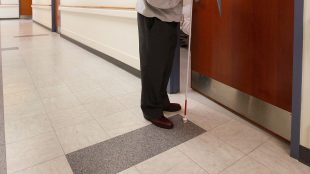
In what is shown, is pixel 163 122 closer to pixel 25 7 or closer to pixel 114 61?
pixel 114 61

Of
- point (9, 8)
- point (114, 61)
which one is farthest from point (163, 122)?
point (9, 8)

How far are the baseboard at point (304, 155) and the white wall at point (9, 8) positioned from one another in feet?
43.2

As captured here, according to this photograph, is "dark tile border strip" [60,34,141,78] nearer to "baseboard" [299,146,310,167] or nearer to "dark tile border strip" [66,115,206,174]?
"dark tile border strip" [66,115,206,174]

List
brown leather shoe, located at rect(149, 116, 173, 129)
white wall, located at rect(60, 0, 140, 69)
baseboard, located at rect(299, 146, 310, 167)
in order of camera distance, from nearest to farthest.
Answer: baseboard, located at rect(299, 146, 310, 167)
brown leather shoe, located at rect(149, 116, 173, 129)
white wall, located at rect(60, 0, 140, 69)

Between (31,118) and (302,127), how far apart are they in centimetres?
175

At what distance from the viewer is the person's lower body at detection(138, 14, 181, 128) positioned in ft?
4.96

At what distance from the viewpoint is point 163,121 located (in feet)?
5.40

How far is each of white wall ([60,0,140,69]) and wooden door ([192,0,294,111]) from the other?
2.83ft

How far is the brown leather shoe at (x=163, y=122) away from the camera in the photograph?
5.33 ft

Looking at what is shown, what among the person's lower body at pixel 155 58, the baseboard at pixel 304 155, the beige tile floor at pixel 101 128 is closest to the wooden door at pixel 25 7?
the beige tile floor at pixel 101 128

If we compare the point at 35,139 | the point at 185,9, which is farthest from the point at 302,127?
the point at 35,139

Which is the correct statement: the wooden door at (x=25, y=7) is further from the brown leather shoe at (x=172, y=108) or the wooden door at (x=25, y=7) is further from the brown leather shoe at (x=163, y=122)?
the brown leather shoe at (x=163, y=122)

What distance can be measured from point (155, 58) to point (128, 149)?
0.58 metres

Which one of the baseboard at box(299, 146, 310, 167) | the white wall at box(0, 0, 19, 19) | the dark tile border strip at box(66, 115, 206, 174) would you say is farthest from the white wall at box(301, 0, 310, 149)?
the white wall at box(0, 0, 19, 19)
